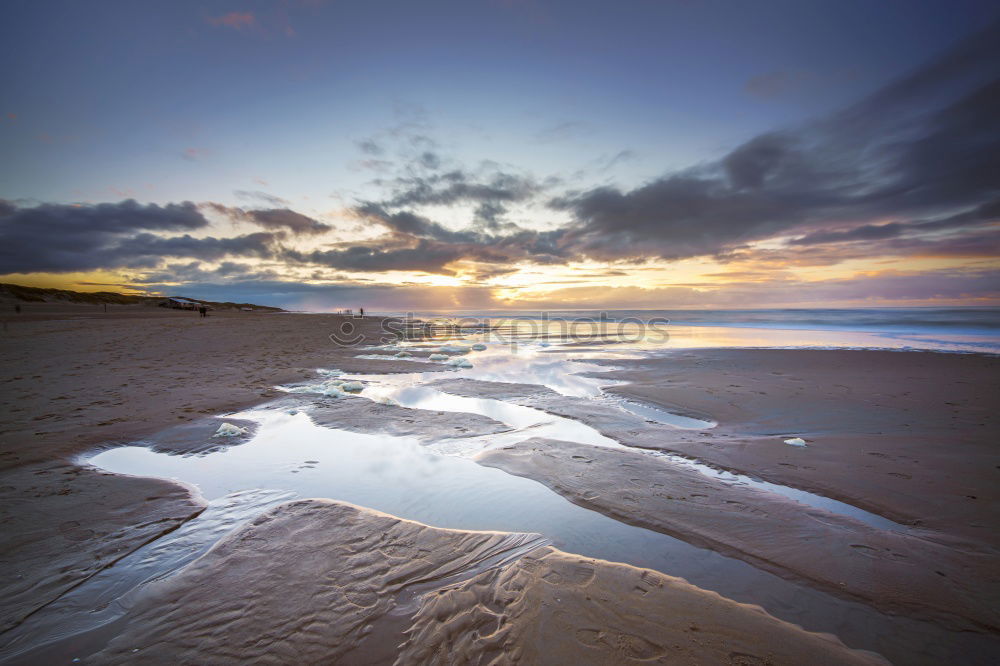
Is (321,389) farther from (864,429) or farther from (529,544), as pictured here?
(864,429)

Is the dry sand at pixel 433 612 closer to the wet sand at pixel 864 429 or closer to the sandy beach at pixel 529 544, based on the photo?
the sandy beach at pixel 529 544

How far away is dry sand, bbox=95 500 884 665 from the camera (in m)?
2.35

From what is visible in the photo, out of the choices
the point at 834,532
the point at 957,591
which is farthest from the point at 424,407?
the point at 957,591

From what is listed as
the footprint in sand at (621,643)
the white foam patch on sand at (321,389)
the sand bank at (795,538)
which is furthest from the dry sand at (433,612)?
the white foam patch on sand at (321,389)

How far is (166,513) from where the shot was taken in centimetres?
407

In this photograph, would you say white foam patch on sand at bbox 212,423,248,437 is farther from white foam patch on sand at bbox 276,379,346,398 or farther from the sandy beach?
white foam patch on sand at bbox 276,379,346,398

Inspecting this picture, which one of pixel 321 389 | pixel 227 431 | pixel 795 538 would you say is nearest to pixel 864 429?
pixel 795 538

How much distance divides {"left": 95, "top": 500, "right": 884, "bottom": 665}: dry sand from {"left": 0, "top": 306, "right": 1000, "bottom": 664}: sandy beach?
15 mm

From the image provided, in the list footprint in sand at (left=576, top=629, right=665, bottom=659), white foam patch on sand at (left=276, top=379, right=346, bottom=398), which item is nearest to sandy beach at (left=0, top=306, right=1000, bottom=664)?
footprint in sand at (left=576, top=629, right=665, bottom=659)

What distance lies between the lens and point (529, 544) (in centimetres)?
361

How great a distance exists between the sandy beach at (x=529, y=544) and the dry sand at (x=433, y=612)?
0.02m

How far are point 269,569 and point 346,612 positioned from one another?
0.96 m

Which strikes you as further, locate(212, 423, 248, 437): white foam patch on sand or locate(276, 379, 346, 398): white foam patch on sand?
locate(276, 379, 346, 398): white foam patch on sand

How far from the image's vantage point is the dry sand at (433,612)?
2.35 metres
